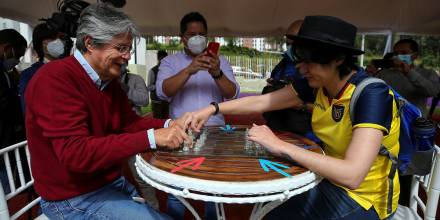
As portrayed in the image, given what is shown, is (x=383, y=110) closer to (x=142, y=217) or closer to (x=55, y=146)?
(x=142, y=217)

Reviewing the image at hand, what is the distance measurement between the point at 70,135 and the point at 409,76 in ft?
12.1

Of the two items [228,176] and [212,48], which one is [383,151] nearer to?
[228,176]

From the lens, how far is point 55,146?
4.49 ft

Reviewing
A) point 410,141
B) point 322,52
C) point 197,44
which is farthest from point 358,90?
point 197,44

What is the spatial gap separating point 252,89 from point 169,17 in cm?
905

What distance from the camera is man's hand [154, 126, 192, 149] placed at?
1.48 metres

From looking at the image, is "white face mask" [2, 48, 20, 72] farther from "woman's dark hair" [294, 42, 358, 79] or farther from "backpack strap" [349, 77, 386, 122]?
"backpack strap" [349, 77, 386, 122]

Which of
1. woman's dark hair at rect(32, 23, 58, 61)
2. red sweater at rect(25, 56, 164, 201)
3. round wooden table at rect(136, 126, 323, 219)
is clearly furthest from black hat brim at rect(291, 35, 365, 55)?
woman's dark hair at rect(32, 23, 58, 61)

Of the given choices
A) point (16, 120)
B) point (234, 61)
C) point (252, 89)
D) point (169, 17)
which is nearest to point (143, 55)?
point (234, 61)

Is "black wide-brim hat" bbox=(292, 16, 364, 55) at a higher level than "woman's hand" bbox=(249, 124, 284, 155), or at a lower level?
higher

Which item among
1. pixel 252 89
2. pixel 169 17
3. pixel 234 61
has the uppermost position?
pixel 169 17

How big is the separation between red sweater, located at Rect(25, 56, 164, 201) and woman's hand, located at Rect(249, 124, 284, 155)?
19.1 inches

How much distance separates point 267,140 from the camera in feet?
4.81

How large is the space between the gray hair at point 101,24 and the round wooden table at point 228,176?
22.3 inches
